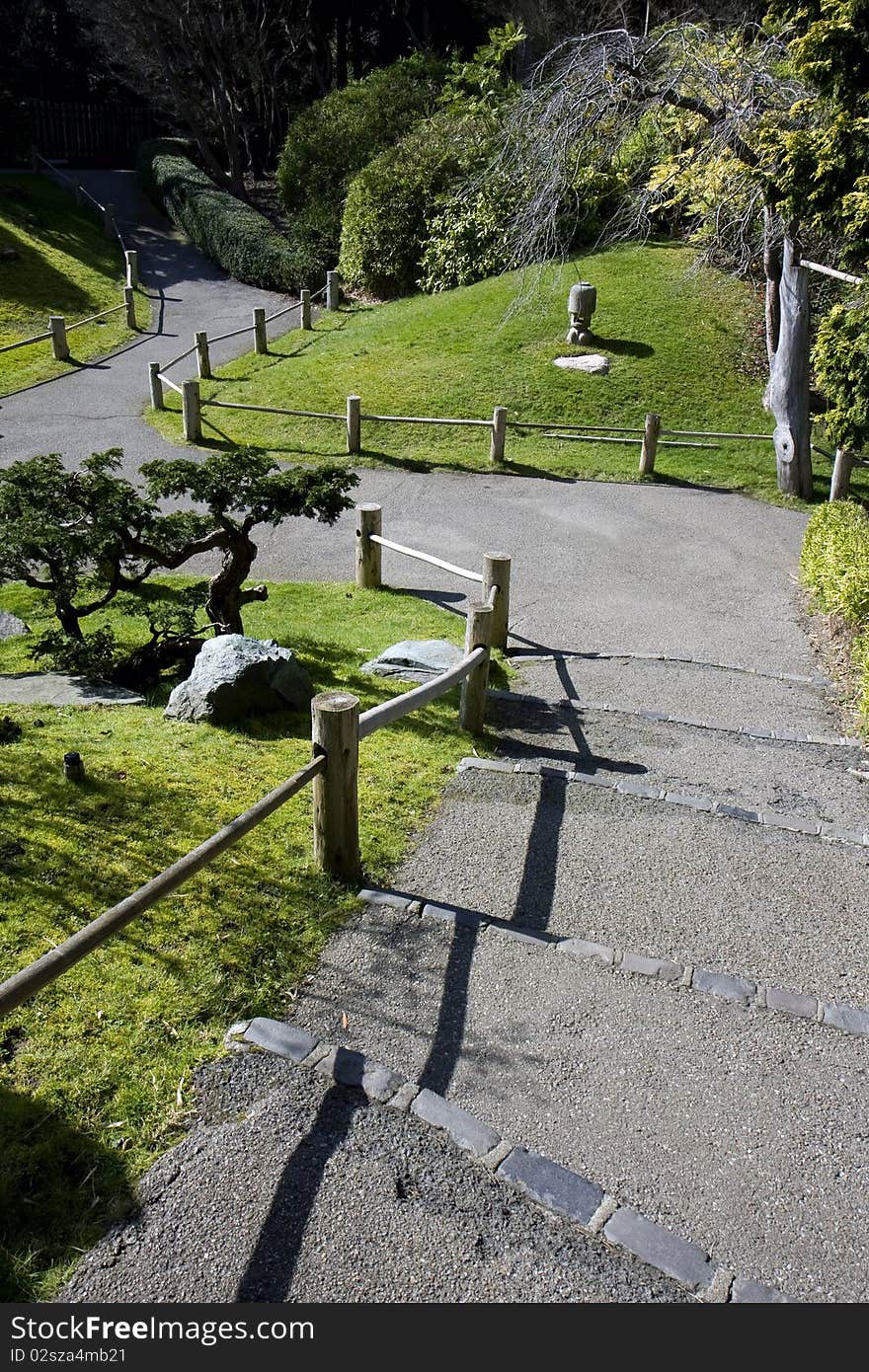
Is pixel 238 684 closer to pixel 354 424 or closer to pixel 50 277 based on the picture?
pixel 354 424

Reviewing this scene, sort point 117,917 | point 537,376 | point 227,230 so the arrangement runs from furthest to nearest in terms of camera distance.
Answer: point 227,230
point 537,376
point 117,917

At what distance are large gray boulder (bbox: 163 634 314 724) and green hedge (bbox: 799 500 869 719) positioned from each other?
15.4ft

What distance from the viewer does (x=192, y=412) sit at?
619 inches

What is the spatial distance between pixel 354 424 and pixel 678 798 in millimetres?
10956

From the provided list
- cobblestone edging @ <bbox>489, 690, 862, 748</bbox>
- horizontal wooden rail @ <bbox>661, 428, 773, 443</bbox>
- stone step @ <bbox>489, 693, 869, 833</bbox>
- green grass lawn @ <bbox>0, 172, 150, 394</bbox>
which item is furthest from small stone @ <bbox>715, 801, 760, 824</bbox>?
green grass lawn @ <bbox>0, 172, 150, 394</bbox>

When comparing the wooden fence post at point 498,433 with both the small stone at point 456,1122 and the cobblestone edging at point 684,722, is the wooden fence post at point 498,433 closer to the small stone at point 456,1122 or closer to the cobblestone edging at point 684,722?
the cobblestone edging at point 684,722

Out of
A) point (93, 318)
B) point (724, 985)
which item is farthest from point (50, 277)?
point (724, 985)

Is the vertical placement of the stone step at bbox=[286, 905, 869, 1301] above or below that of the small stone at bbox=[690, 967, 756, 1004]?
above

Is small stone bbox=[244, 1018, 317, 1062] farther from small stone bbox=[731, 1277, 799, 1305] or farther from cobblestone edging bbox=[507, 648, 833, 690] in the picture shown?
cobblestone edging bbox=[507, 648, 833, 690]

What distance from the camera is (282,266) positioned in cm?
2570

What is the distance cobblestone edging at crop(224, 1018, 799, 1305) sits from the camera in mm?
3082

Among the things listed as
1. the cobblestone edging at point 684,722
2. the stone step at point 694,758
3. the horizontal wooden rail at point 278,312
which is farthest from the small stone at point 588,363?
the stone step at point 694,758
